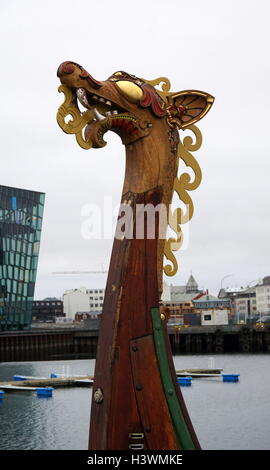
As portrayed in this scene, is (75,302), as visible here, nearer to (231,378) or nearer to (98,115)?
(231,378)

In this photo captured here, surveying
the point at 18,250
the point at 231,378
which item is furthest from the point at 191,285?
the point at 231,378

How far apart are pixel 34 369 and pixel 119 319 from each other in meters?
48.3

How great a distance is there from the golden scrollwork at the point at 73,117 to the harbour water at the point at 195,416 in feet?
54.3

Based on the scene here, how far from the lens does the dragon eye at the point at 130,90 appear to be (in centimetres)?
665

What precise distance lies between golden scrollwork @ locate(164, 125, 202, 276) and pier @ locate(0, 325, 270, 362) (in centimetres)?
5970

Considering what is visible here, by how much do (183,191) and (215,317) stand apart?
246ft

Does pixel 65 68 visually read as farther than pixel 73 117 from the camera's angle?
No

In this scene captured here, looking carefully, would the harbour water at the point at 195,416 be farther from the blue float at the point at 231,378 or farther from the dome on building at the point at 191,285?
the dome on building at the point at 191,285

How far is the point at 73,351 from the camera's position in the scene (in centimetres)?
6831

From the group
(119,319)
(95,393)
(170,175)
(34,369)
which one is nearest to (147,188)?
(170,175)

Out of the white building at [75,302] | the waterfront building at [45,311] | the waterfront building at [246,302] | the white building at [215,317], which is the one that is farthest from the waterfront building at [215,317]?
the white building at [75,302]

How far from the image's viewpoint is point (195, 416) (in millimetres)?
27875

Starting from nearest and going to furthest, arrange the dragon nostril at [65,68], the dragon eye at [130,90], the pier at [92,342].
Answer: the dragon nostril at [65,68] → the dragon eye at [130,90] → the pier at [92,342]
